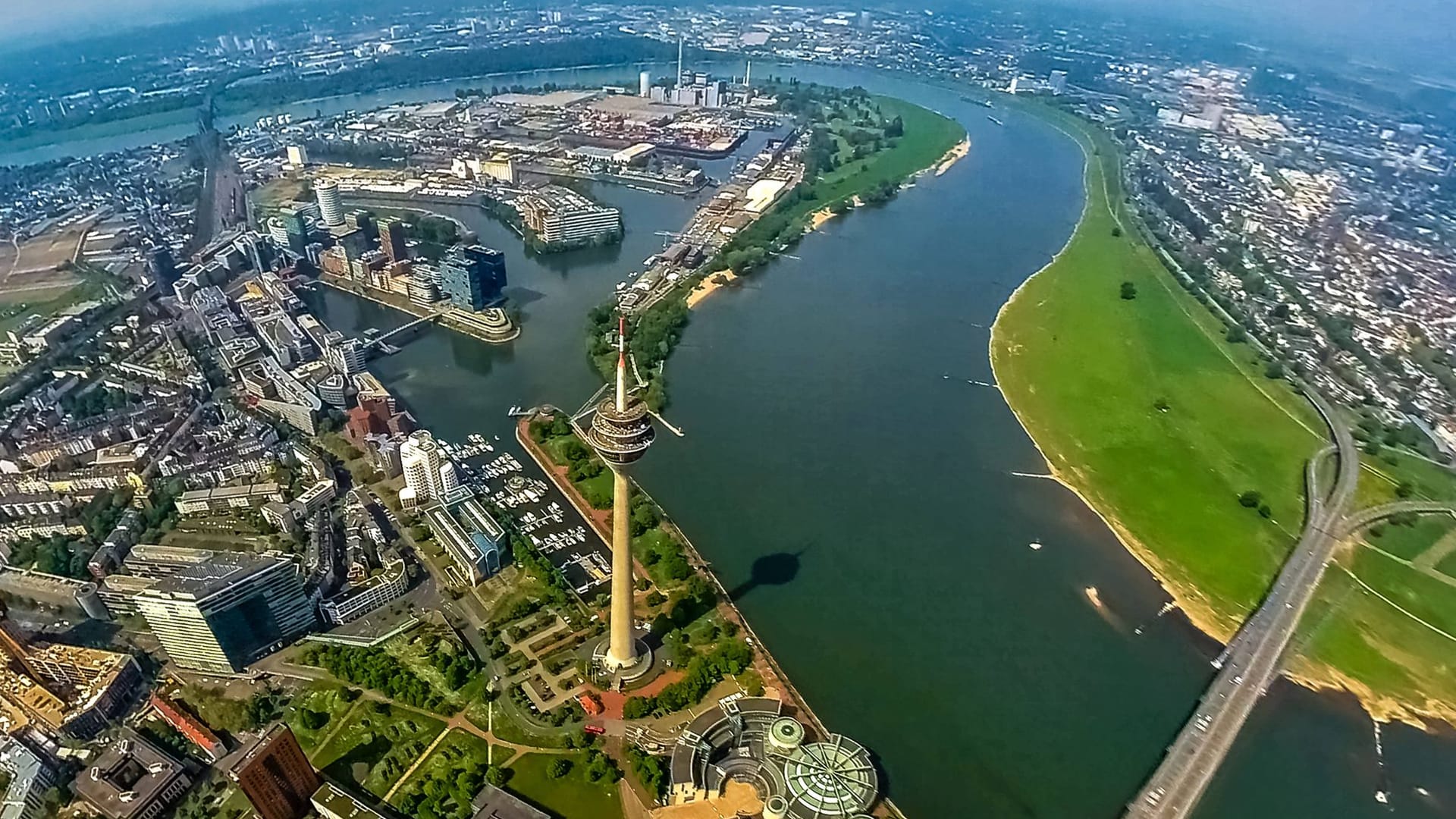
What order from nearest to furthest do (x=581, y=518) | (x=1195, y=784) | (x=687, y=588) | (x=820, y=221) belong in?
(x=1195, y=784) → (x=687, y=588) → (x=581, y=518) → (x=820, y=221)

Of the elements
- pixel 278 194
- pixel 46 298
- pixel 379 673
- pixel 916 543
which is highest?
pixel 278 194

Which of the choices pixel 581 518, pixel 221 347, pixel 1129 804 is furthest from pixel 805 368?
pixel 221 347

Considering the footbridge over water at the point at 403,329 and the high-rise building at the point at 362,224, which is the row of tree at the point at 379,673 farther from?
the high-rise building at the point at 362,224

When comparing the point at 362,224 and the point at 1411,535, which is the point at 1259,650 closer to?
the point at 1411,535

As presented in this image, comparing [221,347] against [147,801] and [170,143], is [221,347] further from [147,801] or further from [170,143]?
[170,143]

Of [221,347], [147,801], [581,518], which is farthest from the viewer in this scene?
[221,347]

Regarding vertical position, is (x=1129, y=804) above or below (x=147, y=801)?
below

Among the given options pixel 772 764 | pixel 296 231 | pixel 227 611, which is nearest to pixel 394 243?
pixel 296 231
